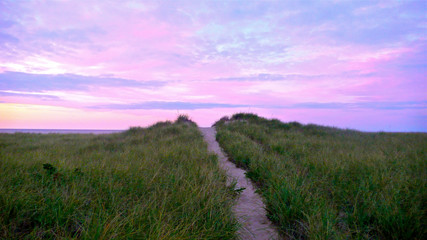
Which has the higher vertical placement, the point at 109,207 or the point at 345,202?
the point at 109,207

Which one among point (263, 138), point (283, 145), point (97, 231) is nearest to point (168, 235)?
point (97, 231)

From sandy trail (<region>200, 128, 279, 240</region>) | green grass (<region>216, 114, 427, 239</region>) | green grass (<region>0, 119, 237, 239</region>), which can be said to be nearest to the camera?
green grass (<region>0, 119, 237, 239</region>)

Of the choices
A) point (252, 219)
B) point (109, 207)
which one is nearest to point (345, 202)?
point (252, 219)

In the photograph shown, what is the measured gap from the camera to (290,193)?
9.30 ft

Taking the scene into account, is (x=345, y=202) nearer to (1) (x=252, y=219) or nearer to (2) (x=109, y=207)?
(1) (x=252, y=219)

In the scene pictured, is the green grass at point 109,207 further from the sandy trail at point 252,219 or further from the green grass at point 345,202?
the green grass at point 345,202

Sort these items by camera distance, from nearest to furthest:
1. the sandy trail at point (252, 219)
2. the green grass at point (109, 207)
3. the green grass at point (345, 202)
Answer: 1. the green grass at point (109, 207)
2. the green grass at point (345, 202)
3. the sandy trail at point (252, 219)

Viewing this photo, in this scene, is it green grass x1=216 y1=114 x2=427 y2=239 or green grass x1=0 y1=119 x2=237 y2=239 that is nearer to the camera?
green grass x1=0 y1=119 x2=237 y2=239

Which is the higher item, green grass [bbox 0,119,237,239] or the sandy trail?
green grass [bbox 0,119,237,239]

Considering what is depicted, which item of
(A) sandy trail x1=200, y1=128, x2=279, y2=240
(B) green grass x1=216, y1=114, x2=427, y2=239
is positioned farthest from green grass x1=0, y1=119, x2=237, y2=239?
(B) green grass x1=216, y1=114, x2=427, y2=239

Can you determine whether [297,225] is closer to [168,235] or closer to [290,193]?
[290,193]

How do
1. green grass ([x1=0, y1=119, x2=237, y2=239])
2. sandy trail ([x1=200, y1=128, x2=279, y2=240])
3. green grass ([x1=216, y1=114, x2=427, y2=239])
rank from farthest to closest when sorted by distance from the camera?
1. sandy trail ([x1=200, y1=128, x2=279, y2=240])
2. green grass ([x1=216, y1=114, x2=427, y2=239])
3. green grass ([x1=0, y1=119, x2=237, y2=239])

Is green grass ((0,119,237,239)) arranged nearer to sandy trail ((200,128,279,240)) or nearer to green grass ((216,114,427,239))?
sandy trail ((200,128,279,240))

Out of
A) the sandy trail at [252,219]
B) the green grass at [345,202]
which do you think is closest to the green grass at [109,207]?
the sandy trail at [252,219]
